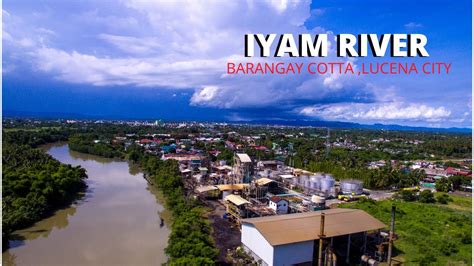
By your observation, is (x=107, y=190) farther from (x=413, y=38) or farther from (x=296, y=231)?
(x=413, y=38)

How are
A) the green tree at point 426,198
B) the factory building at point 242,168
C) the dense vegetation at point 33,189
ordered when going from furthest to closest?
1. the green tree at point 426,198
2. the factory building at point 242,168
3. the dense vegetation at point 33,189

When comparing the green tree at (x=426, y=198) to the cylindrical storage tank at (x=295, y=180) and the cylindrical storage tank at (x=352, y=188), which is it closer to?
the cylindrical storage tank at (x=352, y=188)

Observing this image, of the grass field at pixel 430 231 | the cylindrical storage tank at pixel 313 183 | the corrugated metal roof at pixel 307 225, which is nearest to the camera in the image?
the corrugated metal roof at pixel 307 225

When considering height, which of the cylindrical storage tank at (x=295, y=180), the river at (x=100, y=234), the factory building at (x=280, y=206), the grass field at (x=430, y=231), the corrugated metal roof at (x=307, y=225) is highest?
the corrugated metal roof at (x=307, y=225)

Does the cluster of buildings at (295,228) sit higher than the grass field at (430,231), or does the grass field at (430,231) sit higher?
the cluster of buildings at (295,228)

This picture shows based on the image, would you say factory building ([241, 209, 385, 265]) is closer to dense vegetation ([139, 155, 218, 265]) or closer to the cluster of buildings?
the cluster of buildings

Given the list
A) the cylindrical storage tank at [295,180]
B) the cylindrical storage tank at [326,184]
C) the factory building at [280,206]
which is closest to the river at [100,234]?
→ the factory building at [280,206]

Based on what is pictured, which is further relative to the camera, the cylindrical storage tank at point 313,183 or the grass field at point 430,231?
the cylindrical storage tank at point 313,183

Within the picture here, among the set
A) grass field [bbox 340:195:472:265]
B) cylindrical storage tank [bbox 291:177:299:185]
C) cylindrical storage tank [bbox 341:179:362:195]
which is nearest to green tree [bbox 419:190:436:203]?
grass field [bbox 340:195:472:265]
